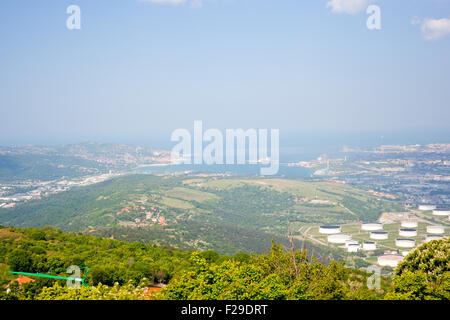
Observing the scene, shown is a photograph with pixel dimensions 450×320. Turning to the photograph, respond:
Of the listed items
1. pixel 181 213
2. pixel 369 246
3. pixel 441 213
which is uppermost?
pixel 441 213

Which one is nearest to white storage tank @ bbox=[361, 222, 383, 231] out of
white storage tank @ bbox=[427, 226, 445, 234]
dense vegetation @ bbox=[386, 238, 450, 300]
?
white storage tank @ bbox=[427, 226, 445, 234]

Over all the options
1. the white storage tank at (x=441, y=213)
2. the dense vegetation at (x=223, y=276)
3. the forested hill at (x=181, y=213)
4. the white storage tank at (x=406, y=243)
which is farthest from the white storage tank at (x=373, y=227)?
the dense vegetation at (x=223, y=276)

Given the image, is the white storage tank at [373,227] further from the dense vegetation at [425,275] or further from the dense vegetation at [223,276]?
the dense vegetation at [425,275]

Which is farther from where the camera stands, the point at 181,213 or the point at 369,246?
the point at 181,213

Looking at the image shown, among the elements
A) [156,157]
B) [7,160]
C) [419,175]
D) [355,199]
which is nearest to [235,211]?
[355,199]

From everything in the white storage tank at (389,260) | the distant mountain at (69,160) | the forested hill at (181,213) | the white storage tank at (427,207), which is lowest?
the forested hill at (181,213)

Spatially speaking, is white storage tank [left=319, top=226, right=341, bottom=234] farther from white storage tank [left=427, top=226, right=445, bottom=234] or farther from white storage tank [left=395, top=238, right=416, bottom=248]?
white storage tank [left=427, top=226, right=445, bottom=234]

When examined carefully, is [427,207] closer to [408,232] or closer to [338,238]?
[408,232]

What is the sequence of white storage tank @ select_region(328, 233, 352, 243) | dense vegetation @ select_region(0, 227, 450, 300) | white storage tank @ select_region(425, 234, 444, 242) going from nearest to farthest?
dense vegetation @ select_region(0, 227, 450, 300) → white storage tank @ select_region(425, 234, 444, 242) → white storage tank @ select_region(328, 233, 352, 243)

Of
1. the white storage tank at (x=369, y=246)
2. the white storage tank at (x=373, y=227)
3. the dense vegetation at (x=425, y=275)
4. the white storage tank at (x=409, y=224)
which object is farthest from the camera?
the white storage tank at (x=373, y=227)

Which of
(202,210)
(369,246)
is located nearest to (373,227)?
(369,246)
